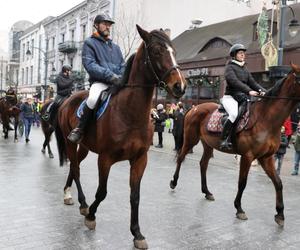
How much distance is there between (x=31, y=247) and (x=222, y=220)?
2.90 meters

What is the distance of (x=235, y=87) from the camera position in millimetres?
6883

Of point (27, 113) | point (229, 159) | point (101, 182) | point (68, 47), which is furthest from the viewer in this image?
point (68, 47)

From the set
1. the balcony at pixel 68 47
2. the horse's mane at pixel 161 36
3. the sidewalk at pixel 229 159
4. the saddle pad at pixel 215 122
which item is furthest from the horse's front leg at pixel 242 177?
the balcony at pixel 68 47

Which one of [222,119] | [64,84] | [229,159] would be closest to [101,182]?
[222,119]

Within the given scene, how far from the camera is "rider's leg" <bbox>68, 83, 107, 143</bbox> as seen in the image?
534cm

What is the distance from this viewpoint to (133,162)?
5062mm

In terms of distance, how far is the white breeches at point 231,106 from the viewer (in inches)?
269

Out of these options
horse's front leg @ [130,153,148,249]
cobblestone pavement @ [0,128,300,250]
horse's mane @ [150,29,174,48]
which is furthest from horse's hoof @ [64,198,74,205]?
horse's mane @ [150,29,174,48]

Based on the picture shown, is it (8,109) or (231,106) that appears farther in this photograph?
(8,109)

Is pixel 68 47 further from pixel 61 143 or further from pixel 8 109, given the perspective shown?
pixel 61 143

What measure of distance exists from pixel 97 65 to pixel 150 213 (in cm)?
248

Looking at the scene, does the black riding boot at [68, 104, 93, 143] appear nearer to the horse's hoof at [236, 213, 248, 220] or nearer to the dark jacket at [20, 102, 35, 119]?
the horse's hoof at [236, 213, 248, 220]

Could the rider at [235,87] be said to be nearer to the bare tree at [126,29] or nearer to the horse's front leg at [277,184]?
the horse's front leg at [277,184]

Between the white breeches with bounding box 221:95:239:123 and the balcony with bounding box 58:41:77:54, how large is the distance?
128 feet
